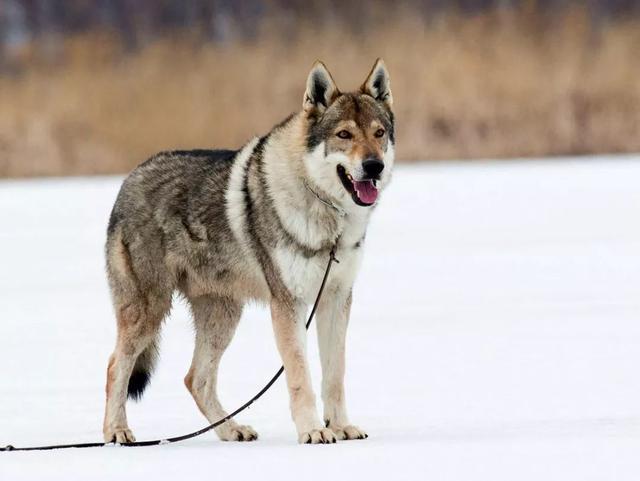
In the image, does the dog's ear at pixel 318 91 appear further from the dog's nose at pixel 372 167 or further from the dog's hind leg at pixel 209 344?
the dog's hind leg at pixel 209 344

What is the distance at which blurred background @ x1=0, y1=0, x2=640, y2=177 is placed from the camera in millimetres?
19031

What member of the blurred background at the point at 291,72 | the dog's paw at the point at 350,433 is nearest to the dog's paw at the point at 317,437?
the dog's paw at the point at 350,433

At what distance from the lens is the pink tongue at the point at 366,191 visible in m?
5.93

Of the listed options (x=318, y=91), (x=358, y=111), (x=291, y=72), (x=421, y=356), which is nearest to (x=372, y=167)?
(x=358, y=111)

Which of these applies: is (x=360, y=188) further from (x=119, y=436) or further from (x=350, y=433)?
(x=119, y=436)

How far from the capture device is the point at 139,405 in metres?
7.04

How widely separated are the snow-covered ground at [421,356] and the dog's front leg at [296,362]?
0.15 metres

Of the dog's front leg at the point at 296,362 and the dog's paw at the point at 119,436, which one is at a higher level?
the dog's front leg at the point at 296,362

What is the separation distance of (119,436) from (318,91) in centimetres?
185

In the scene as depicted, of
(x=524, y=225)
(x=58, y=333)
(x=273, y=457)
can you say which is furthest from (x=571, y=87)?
(x=273, y=457)

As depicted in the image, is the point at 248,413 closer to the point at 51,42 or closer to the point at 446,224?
the point at 446,224

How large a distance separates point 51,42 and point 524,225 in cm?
1144

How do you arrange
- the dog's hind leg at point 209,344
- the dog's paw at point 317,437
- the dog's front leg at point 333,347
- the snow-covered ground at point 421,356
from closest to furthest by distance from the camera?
the snow-covered ground at point 421,356
the dog's paw at point 317,437
the dog's front leg at point 333,347
the dog's hind leg at point 209,344

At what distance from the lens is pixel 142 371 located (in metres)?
6.57
